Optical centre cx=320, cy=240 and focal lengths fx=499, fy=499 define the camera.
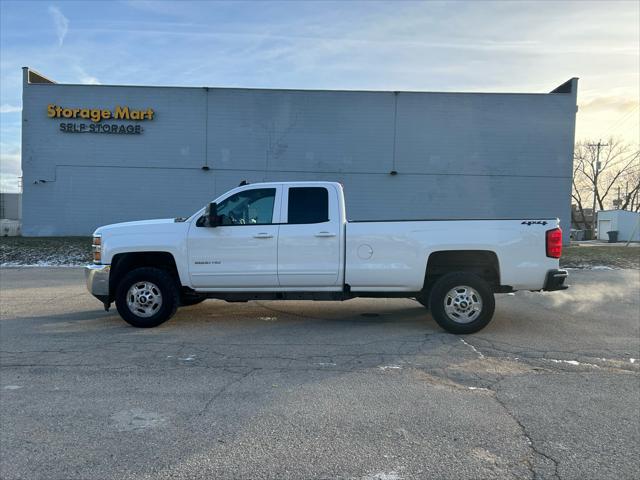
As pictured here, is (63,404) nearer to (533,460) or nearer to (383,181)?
(533,460)

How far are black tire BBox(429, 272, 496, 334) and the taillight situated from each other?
3.16ft

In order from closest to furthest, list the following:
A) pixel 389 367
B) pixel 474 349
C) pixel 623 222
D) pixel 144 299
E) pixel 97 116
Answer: pixel 389 367 < pixel 474 349 < pixel 144 299 < pixel 97 116 < pixel 623 222

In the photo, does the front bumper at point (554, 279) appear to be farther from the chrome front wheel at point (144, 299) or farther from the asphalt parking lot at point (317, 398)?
the chrome front wheel at point (144, 299)

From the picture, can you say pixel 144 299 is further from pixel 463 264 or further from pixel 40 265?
pixel 40 265

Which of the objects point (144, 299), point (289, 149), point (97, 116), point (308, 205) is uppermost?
point (97, 116)

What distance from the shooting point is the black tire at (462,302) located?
691 cm

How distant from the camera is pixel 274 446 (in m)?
3.55

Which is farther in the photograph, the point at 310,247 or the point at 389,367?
the point at 310,247

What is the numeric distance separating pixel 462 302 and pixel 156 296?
4367 mm

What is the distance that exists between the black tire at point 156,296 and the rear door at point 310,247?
162 centimetres

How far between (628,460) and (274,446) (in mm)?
2417

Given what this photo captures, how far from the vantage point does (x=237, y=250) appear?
7180mm

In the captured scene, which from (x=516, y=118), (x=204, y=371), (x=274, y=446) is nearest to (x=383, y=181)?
(x=516, y=118)

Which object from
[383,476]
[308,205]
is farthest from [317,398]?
[308,205]
